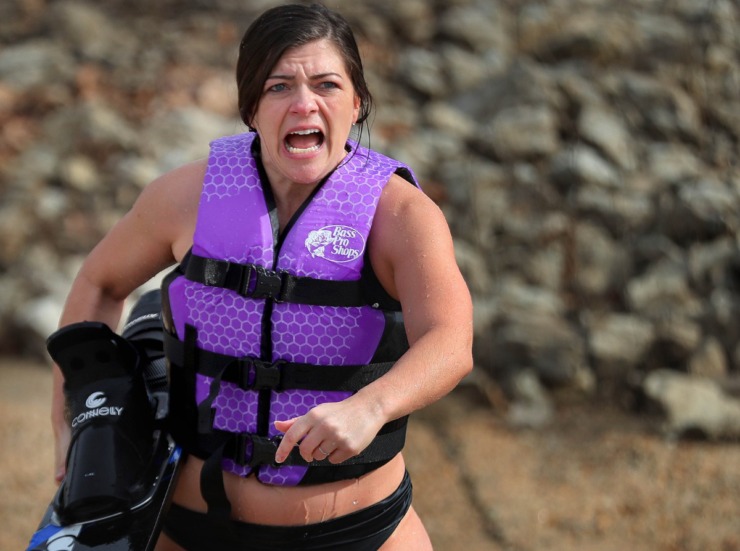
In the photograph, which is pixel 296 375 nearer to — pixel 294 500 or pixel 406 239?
pixel 294 500

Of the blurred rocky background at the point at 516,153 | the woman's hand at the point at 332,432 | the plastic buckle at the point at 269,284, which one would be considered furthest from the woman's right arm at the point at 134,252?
the blurred rocky background at the point at 516,153

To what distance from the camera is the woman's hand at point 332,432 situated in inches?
70.0

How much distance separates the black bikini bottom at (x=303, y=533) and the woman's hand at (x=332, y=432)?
1.73 feet

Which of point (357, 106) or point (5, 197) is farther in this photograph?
point (5, 197)

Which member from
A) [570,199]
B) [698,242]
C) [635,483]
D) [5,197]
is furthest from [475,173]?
[5,197]

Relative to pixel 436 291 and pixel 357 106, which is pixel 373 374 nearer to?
pixel 436 291

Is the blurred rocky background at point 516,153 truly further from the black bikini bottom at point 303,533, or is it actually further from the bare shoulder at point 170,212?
the bare shoulder at point 170,212

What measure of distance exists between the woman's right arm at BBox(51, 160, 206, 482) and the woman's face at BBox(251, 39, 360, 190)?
28 centimetres

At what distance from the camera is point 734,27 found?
28.7 ft

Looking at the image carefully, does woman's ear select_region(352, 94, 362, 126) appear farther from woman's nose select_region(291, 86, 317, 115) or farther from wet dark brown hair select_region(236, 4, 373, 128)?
woman's nose select_region(291, 86, 317, 115)

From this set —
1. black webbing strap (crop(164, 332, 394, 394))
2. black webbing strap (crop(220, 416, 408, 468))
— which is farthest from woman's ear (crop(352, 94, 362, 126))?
black webbing strap (crop(220, 416, 408, 468))

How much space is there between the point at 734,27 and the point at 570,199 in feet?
8.35

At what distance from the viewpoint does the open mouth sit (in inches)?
88.6

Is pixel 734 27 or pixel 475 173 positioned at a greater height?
Answer: pixel 734 27
